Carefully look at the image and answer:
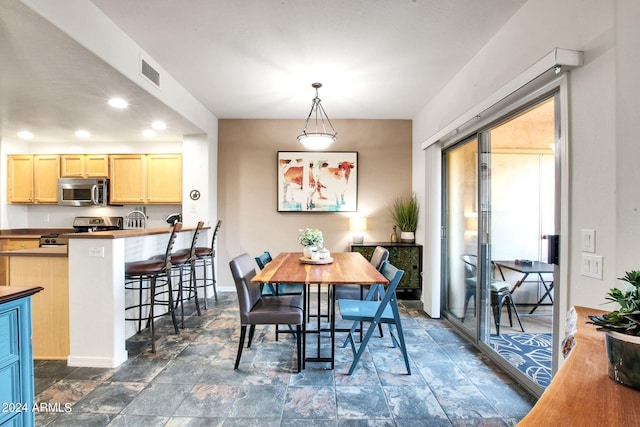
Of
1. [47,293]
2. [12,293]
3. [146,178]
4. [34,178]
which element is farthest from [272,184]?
[34,178]

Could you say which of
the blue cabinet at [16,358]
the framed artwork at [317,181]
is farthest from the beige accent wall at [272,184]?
the blue cabinet at [16,358]

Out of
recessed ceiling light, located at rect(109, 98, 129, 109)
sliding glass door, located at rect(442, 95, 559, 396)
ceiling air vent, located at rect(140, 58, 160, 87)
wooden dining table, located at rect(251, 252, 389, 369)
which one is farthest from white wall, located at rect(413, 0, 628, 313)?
recessed ceiling light, located at rect(109, 98, 129, 109)

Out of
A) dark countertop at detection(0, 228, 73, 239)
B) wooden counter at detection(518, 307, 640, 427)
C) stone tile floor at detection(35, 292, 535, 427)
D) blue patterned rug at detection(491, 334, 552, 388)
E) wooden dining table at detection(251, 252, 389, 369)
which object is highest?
dark countertop at detection(0, 228, 73, 239)

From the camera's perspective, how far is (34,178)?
16.1 feet

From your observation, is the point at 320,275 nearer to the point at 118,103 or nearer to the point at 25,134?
the point at 118,103

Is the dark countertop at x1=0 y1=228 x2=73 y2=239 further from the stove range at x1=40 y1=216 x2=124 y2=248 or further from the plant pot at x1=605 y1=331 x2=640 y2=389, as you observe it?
the plant pot at x1=605 y1=331 x2=640 y2=389

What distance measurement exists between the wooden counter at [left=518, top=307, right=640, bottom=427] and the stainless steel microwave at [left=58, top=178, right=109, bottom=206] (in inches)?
222

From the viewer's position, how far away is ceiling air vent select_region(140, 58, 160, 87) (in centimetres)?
275

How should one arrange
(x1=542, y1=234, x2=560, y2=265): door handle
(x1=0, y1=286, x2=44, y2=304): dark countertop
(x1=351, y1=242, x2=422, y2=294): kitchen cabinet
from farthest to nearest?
(x1=351, y1=242, x2=422, y2=294): kitchen cabinet, (x1=542, y1=234, x2=560, y2=265): door handle, (x1=0, y1=286, x2=44, y2=304): dark countertop

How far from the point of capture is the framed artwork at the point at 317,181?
4.77 m

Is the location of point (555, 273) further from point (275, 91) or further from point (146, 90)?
point (146, 90)

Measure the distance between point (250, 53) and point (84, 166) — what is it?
3.81 meters

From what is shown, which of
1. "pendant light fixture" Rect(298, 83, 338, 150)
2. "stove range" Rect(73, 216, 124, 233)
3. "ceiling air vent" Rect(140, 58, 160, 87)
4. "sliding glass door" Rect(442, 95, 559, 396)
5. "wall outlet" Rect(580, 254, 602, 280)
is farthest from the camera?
"stove range" Rect(73, 216, 124, 233)

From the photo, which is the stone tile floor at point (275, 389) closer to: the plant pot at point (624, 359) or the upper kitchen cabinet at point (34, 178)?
the plant pot at point (624, 359)
